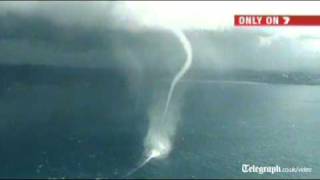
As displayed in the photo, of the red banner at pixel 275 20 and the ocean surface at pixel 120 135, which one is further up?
the red banner at pixel 275 20

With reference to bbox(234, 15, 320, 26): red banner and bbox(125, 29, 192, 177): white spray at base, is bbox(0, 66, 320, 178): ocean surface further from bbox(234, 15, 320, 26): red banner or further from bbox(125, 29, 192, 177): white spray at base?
bbox(234, 15, 320, 26): red banner

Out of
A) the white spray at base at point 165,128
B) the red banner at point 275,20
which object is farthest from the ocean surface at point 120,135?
the red banner at point 275,20

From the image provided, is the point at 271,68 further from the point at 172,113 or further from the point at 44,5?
the point at 44,5

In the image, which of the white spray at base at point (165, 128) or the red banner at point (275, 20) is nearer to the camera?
the red banner at point (275, 20)

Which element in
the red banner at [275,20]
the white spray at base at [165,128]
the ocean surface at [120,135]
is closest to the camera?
the red banner at [275,20]

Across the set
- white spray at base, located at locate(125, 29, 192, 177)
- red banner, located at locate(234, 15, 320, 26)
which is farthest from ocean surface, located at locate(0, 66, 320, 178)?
red banner, located at locate(234, 15, 320, 26)

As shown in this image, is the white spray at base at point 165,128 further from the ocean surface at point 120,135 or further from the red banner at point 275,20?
the red banner at point 275,20

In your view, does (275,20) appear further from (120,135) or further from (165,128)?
(120,135)
